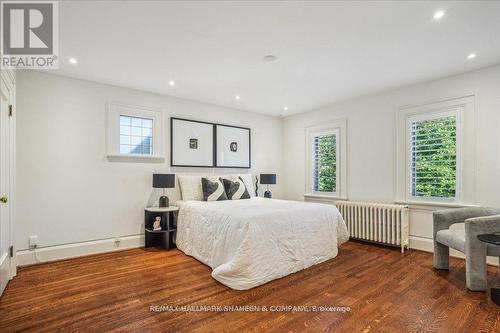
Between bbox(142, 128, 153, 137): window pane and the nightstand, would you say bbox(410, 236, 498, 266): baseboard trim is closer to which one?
the nightstand

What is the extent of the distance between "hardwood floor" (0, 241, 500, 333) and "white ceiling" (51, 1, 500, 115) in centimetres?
243

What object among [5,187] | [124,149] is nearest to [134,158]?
[124,149]

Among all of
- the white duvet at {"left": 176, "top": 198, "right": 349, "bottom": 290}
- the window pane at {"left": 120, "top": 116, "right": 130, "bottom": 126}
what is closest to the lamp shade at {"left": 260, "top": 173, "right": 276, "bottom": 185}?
the white duvet at {"left": 176, "top": 198, "right": 349, "bottom": 290}

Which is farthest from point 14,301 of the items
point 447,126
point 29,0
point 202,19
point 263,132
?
point 447,126

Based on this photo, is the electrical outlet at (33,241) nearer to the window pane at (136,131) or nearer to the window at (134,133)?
the window at (134,133)

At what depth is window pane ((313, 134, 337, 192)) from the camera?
4953 mm

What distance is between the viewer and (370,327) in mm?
1927

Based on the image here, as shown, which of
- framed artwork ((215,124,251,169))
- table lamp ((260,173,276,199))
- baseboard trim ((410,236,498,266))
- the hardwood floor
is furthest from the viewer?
table lamp ((260,173,276,199))

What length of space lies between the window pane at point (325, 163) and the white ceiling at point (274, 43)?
4.23ft

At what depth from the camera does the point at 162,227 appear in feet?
13.3

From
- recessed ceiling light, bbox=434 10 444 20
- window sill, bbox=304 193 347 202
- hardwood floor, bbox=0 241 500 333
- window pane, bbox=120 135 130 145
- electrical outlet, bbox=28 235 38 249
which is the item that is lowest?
hardwood floor, bbox=0 241 500 333

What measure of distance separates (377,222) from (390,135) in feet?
4.51

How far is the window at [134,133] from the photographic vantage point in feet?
12.6

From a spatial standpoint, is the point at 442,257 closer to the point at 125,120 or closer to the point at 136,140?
the point at 136,140
